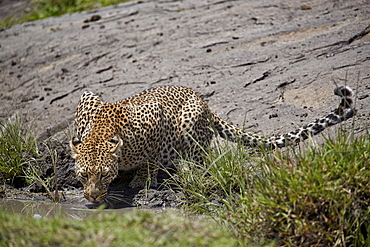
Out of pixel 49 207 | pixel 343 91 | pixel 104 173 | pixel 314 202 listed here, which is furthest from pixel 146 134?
pixel 314 202

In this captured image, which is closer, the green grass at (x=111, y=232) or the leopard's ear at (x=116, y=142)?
the green grass at (x=111, y=232)

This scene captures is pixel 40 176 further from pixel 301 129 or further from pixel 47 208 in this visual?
pixel 301 129

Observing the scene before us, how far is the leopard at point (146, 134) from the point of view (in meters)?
6.98

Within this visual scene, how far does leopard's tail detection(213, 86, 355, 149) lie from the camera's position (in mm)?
6551

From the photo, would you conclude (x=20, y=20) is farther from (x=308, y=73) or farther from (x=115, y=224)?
(x=115, y=224)

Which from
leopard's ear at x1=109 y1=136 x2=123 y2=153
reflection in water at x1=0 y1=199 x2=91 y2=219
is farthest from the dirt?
leopard's ear at x1=109 y1=136 x2=123 y2=153

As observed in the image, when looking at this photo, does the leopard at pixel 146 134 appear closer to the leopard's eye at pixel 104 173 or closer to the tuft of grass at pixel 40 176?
the leopard's eye at pixel 104 173

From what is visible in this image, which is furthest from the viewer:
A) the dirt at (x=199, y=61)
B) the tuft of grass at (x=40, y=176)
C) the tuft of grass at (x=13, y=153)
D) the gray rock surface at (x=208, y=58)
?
the gray rock surface at (x=208, y=58)

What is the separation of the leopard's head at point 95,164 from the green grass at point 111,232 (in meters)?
2.20

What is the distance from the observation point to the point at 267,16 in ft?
40.8

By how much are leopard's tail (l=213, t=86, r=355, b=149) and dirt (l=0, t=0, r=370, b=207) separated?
816mm

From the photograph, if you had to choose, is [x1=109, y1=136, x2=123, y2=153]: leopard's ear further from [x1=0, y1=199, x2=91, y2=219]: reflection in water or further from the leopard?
[x1=0, y1=199, x2=91, y2=219]: reflection in water

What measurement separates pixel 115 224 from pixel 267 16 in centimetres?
903

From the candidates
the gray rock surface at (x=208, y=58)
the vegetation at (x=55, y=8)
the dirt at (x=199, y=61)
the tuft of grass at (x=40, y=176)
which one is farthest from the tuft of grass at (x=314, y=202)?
the vegetation at (x=55, y=8)
